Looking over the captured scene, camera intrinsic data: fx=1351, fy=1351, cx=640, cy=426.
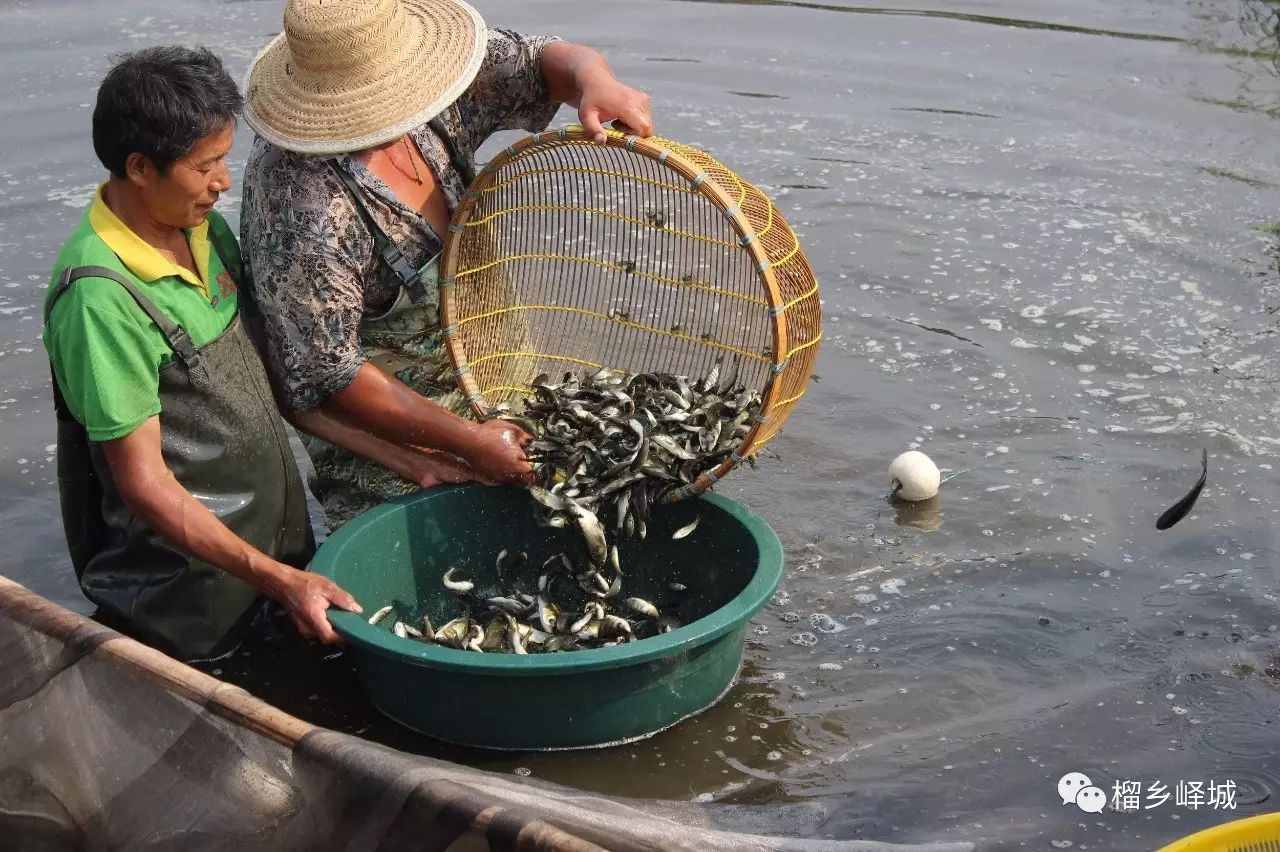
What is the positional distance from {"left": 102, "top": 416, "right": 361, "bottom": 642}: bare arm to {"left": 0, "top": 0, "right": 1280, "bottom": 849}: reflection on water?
48 centimetres

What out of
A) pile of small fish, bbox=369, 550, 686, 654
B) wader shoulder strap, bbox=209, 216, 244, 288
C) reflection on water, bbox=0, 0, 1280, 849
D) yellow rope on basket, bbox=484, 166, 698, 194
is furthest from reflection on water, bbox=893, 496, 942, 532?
wader shoulder strap, bbox=209, 216, 244, 288

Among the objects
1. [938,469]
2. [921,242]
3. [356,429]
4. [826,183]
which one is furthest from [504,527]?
[826,183]

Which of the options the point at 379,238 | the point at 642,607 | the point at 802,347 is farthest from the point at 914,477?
the point at 379,238

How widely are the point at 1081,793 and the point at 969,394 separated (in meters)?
2.59

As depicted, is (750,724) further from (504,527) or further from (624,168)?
(624,168)

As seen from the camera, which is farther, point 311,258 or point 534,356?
point 534,356

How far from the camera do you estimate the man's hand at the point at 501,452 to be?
396cm

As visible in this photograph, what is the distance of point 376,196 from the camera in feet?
12.8

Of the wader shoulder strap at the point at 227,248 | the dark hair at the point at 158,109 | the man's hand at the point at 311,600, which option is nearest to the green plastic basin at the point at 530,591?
the man's hand at the point at 311,600

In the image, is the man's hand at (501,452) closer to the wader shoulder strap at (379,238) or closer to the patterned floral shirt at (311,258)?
the patterned floral shirt at (311,258)

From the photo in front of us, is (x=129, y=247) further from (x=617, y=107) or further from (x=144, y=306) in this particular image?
(x=617, y=107)

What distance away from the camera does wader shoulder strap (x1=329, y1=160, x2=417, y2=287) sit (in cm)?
384

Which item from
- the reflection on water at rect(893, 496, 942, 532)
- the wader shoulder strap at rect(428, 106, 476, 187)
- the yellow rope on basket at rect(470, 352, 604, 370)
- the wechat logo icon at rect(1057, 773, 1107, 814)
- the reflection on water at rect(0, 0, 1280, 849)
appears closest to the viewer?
the wechat logo icon at rect(1057, 773, 1107, 814)

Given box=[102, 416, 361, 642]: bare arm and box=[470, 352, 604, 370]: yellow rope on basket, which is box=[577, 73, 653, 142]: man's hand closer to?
box=[470, 352, 604, 370]: yellow rope on basket
